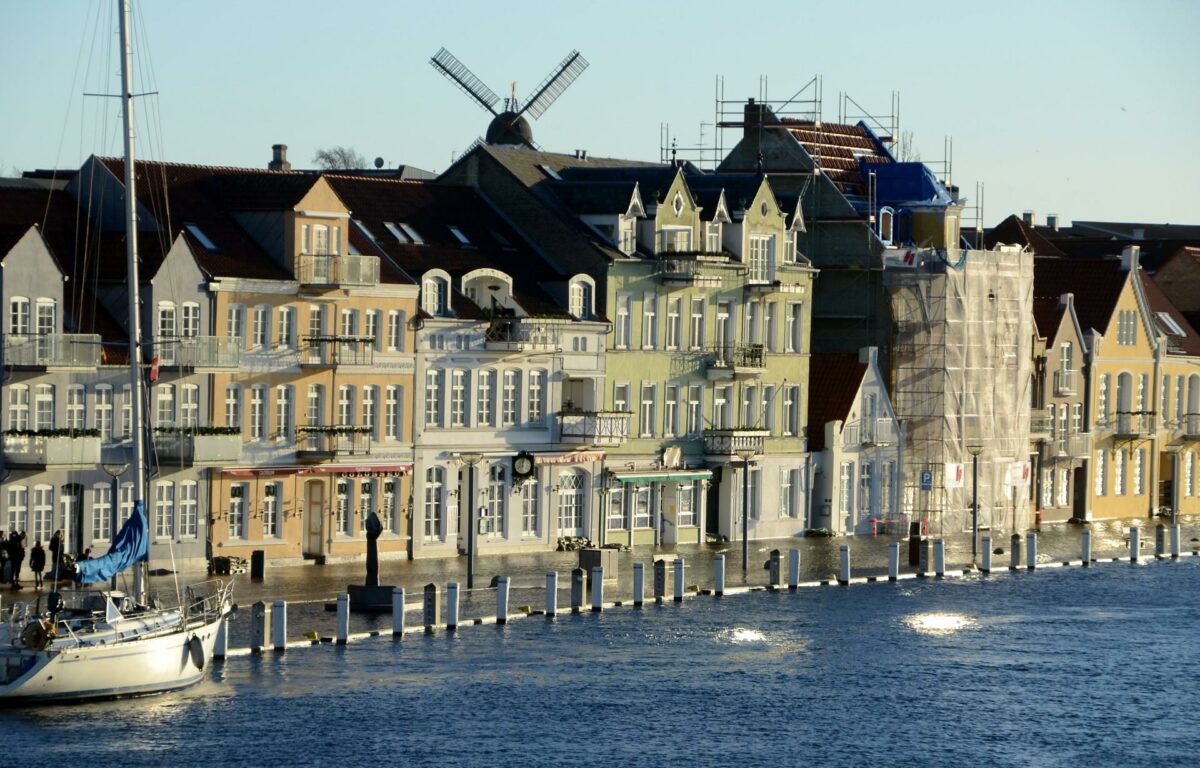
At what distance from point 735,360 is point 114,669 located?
140ft

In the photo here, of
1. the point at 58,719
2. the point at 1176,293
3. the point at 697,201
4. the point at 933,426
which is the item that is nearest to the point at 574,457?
the point at 697,201

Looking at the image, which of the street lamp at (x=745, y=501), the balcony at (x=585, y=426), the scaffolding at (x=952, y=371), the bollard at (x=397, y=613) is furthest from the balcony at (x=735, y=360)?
the bollard at (x=397, y=613)

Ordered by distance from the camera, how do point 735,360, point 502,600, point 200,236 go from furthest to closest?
1. point 735,360
2. point 200,236
3. point 502,600

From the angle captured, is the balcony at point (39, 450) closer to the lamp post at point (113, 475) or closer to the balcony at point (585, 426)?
the lamp post at point (113, 475)

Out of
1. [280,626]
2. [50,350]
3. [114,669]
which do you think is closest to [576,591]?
[280,626]

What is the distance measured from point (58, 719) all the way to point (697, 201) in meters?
46.4

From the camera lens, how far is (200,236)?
82.3m

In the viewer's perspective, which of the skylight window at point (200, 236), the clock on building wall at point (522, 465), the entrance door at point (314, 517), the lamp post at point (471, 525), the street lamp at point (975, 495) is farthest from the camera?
the street lamp at point (975, 495)

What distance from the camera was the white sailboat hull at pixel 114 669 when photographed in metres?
57.7

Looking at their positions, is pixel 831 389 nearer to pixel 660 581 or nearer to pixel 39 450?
pixel 660 581

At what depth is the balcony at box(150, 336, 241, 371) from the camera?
259 feet

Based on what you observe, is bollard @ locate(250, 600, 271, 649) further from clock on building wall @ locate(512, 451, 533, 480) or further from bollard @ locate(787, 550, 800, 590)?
clock on building wall @ locate(512, 451, 533, 480)

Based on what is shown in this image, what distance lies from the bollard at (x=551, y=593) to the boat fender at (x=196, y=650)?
14.6 meters

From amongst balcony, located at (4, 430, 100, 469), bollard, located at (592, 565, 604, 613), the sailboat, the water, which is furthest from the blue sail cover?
bollard, located at (592, 565, 604, 613)
